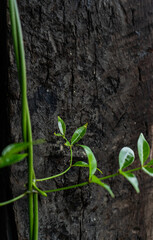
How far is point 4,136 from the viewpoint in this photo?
1.62 ft

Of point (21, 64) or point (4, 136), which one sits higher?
point (21, 64)

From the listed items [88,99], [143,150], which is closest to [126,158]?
[143,150]

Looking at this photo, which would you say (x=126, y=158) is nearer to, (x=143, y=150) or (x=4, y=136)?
(x=143, y=150)

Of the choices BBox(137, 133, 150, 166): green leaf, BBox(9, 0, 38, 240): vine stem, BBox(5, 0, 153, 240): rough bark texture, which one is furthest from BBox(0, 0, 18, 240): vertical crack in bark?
BBox(137, 133, 150, 166): green leaf

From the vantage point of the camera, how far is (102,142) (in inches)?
22.2

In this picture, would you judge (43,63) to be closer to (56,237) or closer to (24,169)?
(24,169)

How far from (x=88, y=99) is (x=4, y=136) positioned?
0.21 meters

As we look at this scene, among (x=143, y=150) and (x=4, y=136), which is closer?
(x=143, y=150)

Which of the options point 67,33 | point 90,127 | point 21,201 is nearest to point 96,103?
point 90,127

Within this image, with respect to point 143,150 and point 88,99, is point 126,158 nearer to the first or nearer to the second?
point 143,150

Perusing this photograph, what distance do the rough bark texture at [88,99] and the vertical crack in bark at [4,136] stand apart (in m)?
0.01

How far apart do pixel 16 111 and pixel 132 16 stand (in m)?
0.38

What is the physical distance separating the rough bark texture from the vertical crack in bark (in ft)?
0.05

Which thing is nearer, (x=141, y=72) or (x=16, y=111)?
(x=16, y=111)
